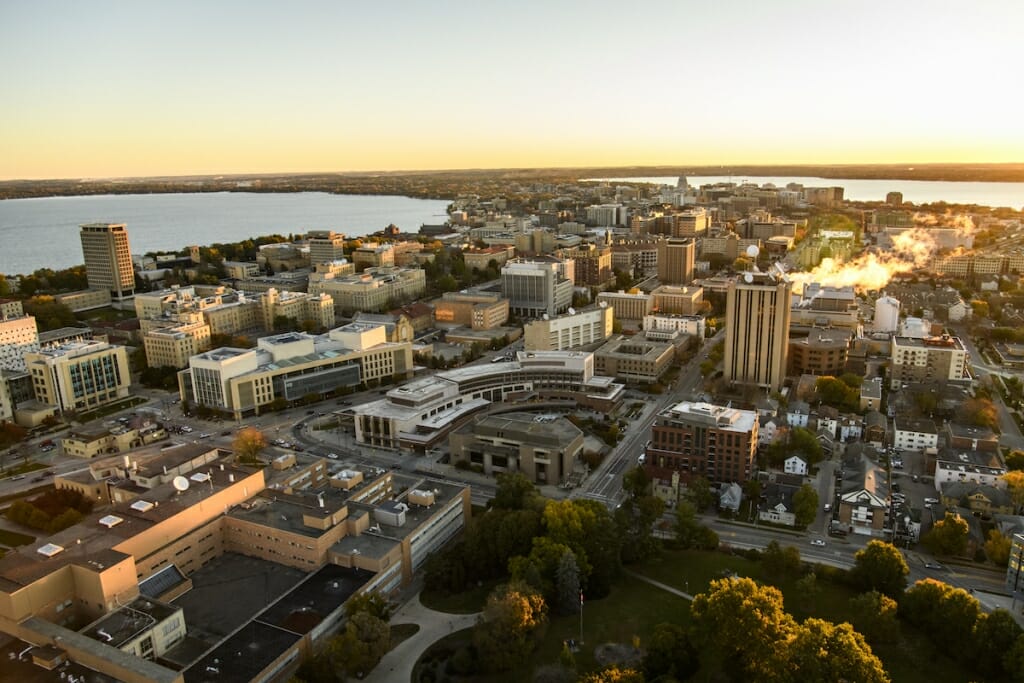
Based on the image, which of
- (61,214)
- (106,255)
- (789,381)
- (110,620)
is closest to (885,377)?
(789,381)

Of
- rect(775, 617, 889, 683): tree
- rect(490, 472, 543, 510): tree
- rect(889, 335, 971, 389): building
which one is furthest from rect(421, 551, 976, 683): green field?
rect(889, 335, 971, 389): building

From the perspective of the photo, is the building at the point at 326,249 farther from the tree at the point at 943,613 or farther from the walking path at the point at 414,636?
the tree at the point at 943,613

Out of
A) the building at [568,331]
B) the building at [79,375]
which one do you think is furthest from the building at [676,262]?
the building at [79,375]

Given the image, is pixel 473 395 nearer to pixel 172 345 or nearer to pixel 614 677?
pixel 172 345

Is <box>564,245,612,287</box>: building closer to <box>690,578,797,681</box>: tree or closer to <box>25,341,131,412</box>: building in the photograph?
<box>25,341,131,412</box>: building

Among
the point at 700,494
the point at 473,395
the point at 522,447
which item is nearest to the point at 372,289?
the point at 473,395

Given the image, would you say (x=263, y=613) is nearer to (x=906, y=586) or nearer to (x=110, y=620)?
(x=110, y=620)
